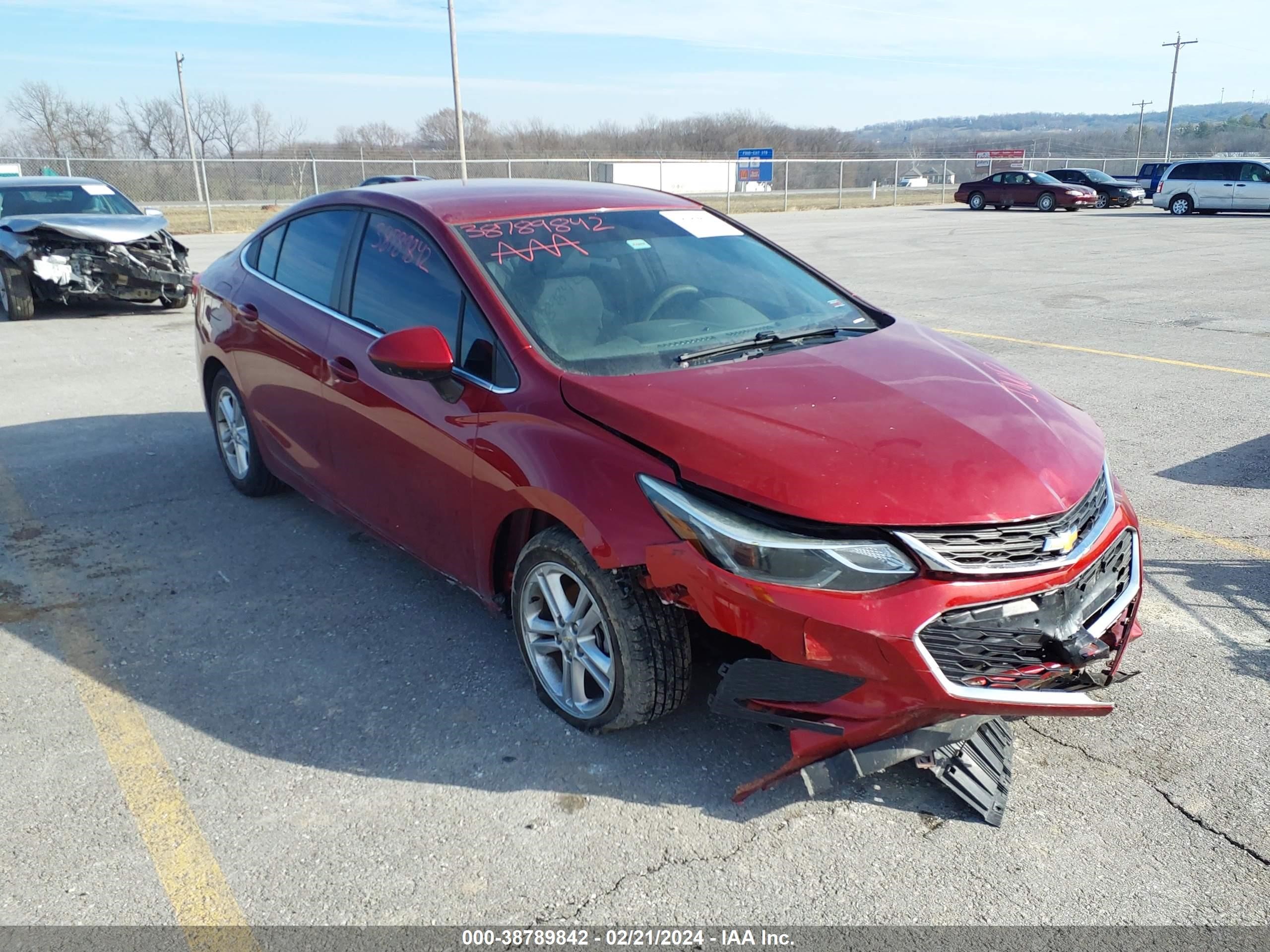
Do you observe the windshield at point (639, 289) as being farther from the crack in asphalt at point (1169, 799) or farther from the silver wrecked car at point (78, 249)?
the silver wrecked car at point (78, 249)

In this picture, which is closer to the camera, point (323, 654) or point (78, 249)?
point (323, 654)

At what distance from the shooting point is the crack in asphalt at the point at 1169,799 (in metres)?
2.78

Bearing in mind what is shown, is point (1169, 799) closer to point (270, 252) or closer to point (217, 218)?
point (270, 252)

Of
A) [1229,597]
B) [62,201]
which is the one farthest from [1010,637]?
[62,201]

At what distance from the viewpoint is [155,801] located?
3061 millimetres

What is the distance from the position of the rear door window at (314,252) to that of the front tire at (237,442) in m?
0.84

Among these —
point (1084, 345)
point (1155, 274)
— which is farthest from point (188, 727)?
point (1155, 274)

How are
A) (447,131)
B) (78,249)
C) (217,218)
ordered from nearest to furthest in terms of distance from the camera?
1. (78,249)
2. (217,218)
3. (447,131)

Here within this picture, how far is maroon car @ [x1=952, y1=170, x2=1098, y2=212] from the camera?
110ft

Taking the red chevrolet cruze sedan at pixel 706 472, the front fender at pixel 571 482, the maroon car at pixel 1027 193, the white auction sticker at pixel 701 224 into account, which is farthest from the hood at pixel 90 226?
the maroon car at pixel 1027 193

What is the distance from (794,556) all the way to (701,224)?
7.21 ft

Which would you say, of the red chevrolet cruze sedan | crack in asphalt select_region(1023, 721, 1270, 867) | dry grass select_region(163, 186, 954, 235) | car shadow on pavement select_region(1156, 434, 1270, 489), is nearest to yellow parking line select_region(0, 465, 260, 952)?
the red chevrolet cruze sedan

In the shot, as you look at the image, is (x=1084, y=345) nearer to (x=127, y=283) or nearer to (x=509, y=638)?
(x=509, y=638)

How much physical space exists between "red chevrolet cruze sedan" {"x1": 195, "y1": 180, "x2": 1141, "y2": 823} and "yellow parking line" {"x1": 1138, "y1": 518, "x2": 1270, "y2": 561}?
5.85ft
